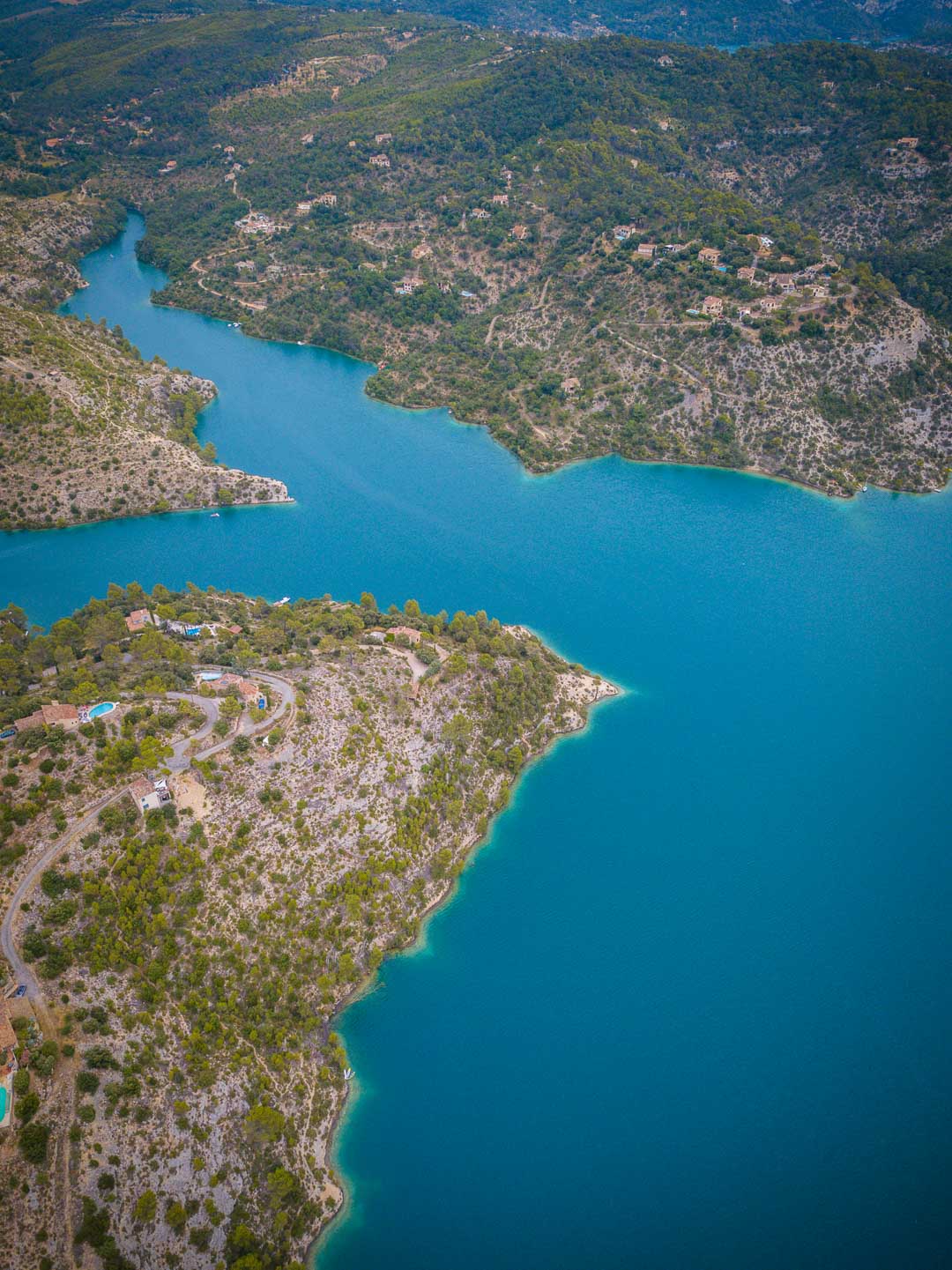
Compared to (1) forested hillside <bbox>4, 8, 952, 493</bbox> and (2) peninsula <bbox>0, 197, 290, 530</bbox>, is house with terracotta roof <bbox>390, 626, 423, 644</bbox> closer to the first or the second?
(2) peninsula <bbox>0, 197, 290, 530</bbox>

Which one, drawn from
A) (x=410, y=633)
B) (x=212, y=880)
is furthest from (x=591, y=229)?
(x=212, y=880)

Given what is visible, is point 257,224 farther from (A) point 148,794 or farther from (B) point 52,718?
(A) point 148,794

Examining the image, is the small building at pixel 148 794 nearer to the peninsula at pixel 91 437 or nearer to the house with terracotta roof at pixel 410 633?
the house with terracotta roof at pixel 410 633

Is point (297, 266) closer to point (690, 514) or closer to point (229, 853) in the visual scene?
point (690, 514)

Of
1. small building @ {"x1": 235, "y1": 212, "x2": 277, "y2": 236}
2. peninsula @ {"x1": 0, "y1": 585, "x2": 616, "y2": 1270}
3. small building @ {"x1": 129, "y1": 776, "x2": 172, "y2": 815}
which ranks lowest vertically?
peninsula @ {"x1": 0, "y1": 585, "x2": 616, "y2": 1270}

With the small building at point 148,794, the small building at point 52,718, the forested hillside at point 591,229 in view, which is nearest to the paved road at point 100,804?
the small building at point 148,794

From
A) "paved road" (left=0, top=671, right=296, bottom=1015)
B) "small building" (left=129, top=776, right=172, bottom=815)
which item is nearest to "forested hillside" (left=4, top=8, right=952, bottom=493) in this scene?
"paved road" (left=0, top=671, right=296, bottom=1015)
